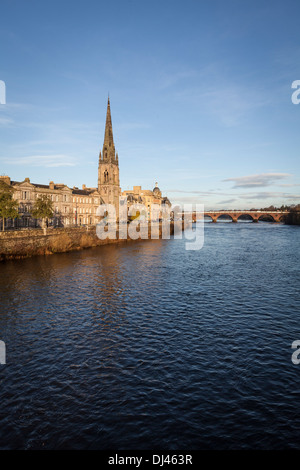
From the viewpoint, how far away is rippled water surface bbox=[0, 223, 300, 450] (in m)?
10.5

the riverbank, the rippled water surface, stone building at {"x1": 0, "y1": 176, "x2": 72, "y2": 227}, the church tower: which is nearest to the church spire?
the church tower

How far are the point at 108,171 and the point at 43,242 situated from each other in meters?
81.7

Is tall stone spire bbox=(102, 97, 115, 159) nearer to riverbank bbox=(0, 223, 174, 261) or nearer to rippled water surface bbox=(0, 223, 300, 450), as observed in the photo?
riverbank bbox=(0, 223, 174, 261)

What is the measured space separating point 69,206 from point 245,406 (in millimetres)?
82523

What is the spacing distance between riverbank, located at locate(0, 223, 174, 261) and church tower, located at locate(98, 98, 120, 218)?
59452mm

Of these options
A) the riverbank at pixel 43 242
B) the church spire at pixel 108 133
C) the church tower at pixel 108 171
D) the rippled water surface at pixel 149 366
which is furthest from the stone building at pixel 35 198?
the church spire at pixel 108 133

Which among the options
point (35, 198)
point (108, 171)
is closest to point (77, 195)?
point (35, 198)

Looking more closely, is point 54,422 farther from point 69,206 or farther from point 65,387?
point 69,206

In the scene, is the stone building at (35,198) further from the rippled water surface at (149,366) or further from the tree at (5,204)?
the rippled water surface at (149,366)

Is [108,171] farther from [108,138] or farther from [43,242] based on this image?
[43,242]

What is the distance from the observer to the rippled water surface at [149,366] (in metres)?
10.5

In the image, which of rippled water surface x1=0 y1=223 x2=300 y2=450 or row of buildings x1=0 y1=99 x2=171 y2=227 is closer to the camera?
rippled water surface x1=0 y1=223 x2=300 y2=450

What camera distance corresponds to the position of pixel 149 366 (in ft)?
48.8
